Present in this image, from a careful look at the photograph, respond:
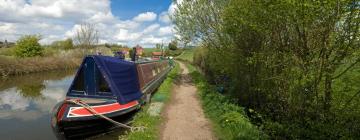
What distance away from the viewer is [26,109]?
1275cm

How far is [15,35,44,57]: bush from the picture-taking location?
33.2 metres

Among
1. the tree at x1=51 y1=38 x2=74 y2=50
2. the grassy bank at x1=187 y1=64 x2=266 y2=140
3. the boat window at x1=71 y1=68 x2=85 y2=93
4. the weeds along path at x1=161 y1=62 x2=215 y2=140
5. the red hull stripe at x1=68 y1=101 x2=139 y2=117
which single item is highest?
the tree at x1=51 y1=38 x2=74 y2=50

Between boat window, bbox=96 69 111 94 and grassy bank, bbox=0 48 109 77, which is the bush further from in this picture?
boat window, bbox=96 69 111 94

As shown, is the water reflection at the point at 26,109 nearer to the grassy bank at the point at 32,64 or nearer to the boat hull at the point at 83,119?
the boat hull at the point at 83,119

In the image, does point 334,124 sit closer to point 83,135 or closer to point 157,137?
point 157,137

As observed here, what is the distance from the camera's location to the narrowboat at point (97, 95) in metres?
7.96

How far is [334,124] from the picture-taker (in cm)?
582

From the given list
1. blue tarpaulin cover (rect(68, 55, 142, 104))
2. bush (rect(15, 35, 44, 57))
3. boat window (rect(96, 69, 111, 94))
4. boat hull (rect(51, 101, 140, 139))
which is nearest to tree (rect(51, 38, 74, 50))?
bush (rect(15, 35, 44, 57))

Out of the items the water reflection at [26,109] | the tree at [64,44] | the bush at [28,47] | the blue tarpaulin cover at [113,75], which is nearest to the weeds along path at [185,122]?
the blue tarpaulin cover at [113,75]

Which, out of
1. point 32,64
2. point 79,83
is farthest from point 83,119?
point 32,64

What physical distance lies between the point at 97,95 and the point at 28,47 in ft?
93.9

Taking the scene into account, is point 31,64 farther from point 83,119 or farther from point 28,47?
point 83,119

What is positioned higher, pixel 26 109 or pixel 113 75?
pixel 113 75

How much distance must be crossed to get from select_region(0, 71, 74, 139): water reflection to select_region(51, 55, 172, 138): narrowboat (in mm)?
977
